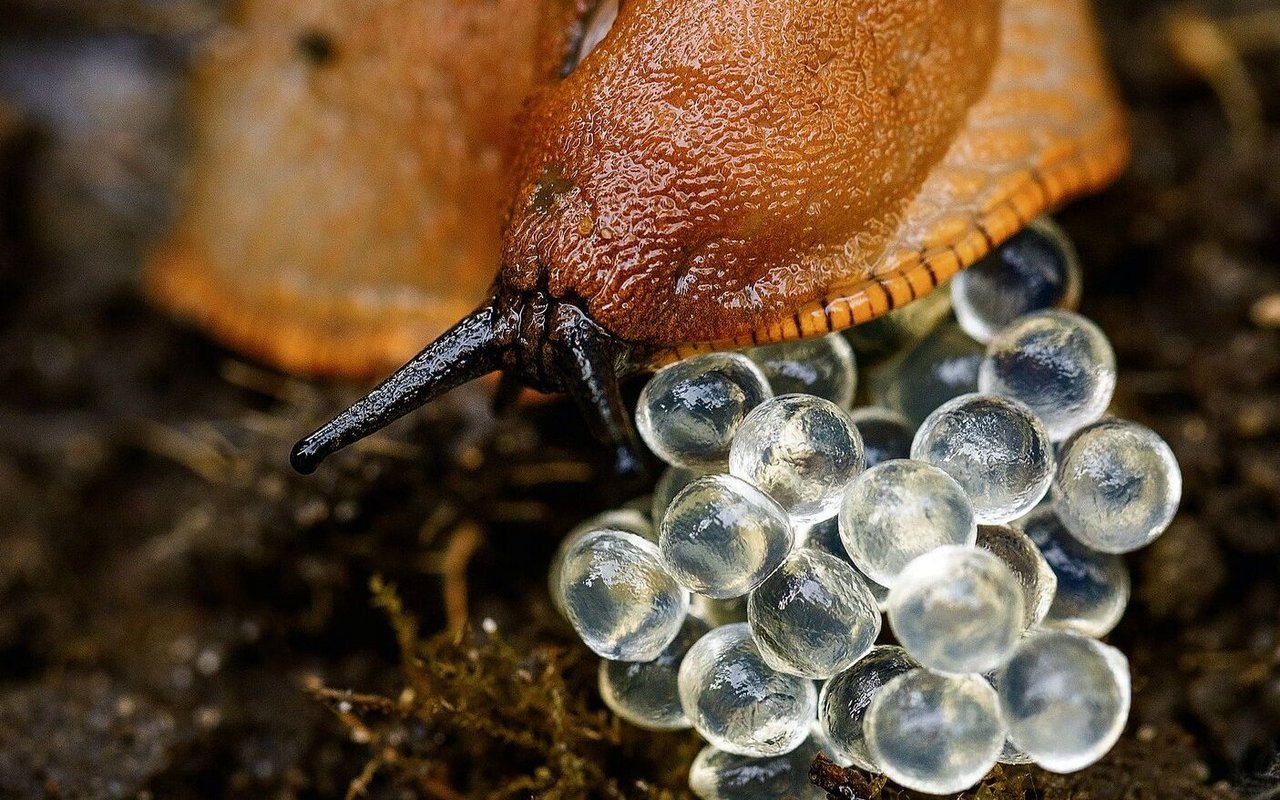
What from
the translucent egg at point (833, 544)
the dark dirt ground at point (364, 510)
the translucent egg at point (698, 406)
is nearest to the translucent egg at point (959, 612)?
the translucent egg at point (833, 544)

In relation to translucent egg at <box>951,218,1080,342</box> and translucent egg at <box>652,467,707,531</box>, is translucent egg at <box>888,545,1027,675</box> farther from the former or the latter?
translucent egg at <box>951,218,1080,342</box>

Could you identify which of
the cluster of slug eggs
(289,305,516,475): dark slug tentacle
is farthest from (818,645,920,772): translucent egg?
(289,305,516,475): dark slug tentacle

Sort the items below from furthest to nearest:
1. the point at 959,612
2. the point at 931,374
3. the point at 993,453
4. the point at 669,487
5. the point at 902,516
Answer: the point at 931,374
the point at 669,487
the point at 993,453
the point at 902,516
the point at 959,612

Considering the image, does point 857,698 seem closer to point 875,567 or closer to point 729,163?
point 875,567

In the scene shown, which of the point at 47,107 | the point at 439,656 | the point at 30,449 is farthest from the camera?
the point at 47,107

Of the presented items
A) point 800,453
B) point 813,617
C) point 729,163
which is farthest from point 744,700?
point 729,163

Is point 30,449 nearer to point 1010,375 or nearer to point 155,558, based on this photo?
point 155,558

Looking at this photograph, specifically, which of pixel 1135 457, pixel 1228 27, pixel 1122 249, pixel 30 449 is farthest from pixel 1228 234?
pixel 30 449
